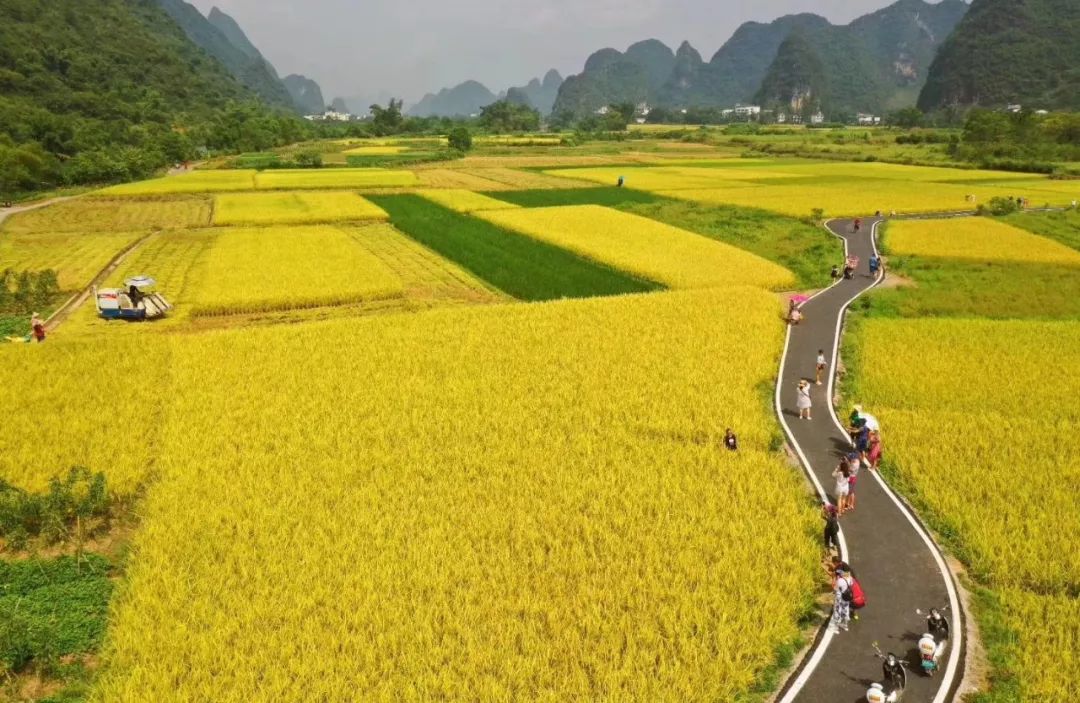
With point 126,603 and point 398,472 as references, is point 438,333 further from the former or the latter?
point 126,603

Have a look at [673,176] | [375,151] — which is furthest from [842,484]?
[375,151]

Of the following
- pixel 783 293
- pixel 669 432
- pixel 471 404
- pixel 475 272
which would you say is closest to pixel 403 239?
pixel 475 272

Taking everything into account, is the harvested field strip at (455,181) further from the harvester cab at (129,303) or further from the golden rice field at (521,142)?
the golden rice field at (521,142)

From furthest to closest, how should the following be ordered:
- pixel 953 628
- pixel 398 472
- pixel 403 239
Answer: pixel 403 239 < pixel 398 472 < pixel 953 628

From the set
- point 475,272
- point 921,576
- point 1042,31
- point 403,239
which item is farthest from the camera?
point 1042,31

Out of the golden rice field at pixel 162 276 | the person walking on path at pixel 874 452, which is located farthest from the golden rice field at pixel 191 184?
the person walking on path at pixel 874 452

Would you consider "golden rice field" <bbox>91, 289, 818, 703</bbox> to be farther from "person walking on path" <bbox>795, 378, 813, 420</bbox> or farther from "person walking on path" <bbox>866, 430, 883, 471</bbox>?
"person walking on path" <bbox>866, 430, 883, 471</bbox>
